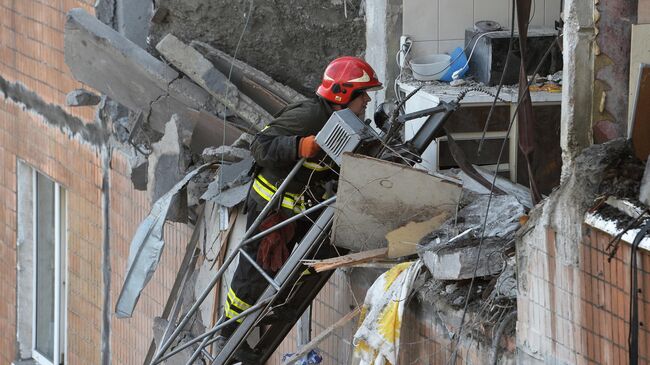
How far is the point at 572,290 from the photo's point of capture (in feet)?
17.1

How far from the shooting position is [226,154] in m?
8.43

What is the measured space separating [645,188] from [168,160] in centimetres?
480

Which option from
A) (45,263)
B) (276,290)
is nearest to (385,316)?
(276,290)

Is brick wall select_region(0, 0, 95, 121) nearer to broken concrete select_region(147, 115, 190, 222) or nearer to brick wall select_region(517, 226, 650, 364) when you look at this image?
broken concrete select_region(147, 115, 190, 222)

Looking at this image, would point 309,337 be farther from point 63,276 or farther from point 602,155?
point 63,276

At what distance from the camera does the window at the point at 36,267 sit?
12.1 metres

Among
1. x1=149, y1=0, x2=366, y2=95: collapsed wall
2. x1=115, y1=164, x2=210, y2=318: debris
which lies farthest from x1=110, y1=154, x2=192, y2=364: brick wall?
x1=149, y1=0, x2=366, y2=95: collapsed wall

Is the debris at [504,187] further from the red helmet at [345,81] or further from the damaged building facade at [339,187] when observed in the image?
the red helmet at [345,81]

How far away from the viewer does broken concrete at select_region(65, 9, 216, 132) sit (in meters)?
9.45

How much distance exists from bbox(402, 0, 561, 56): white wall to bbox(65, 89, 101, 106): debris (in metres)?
3.26

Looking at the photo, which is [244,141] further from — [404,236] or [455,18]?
[404,236]

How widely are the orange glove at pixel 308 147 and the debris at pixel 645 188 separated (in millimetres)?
2347

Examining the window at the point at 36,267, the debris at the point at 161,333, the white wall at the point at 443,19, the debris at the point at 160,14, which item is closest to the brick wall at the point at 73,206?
the window at the point at 36,267

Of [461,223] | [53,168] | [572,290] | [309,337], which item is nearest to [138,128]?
[53,168]
